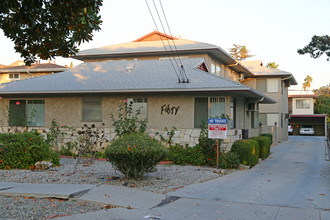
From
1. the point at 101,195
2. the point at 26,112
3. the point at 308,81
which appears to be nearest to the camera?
the point at 101,195

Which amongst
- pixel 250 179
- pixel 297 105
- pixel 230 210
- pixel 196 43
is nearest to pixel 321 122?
pixel 297 105

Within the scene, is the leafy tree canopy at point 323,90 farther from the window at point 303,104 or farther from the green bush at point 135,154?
the green bush at point 135,154

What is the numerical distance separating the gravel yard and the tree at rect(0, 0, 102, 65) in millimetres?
3352

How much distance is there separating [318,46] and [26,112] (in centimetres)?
1345

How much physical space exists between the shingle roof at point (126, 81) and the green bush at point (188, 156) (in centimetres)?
236

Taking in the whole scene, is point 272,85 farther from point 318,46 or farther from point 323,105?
point 323,105

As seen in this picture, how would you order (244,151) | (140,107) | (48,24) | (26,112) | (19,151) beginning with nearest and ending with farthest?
(48,24), (19,151), (244,151), (140,107), (26,112)

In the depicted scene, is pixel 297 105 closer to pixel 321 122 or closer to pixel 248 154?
pixel 321 122

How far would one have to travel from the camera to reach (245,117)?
18578 millimetres

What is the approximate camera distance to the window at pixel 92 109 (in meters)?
16.7

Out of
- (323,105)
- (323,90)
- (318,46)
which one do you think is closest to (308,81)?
(323,90)

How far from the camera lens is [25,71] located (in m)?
37.2

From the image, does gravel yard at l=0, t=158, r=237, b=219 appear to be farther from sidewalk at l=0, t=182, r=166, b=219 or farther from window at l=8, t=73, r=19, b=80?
window at l=8, t=73, r=19, b=80

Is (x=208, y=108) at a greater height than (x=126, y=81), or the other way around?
(x=126, y=81)
